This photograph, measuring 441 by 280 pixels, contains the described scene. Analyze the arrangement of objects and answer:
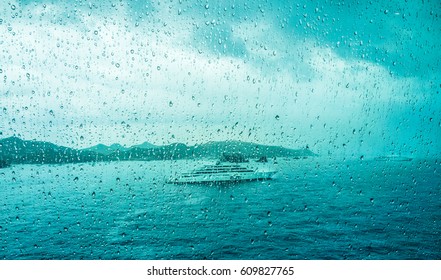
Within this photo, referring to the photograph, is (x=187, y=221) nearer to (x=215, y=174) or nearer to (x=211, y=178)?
(x=211, y=178)

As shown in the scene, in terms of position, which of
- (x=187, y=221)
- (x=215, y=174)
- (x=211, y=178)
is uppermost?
(x=215, y=174)

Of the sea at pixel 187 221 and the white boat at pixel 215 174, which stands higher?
the white boat at pixel 215 174

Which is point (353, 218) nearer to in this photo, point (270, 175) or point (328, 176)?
point (270, 175)

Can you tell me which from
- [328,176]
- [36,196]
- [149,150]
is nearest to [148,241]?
[36,196]

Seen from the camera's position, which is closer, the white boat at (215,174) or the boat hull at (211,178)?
the white boat at (215,174)

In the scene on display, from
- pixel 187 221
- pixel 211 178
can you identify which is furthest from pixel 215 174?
pixel 187 221

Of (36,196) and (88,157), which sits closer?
(88,157)

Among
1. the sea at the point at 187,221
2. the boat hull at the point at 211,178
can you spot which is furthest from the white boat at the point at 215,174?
the sea at the point at 187,221

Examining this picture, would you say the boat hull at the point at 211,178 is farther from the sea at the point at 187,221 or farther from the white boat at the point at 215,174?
the sea at the point at 187,221
